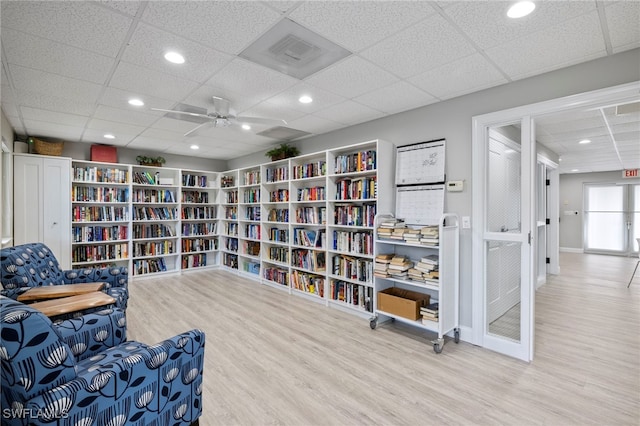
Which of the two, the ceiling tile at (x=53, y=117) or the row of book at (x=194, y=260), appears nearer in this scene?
the ceiling tile at (x=53, y=117)

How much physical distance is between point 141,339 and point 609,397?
3950mm

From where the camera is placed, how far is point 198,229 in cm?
649

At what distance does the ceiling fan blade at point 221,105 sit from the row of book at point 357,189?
5.59 ft

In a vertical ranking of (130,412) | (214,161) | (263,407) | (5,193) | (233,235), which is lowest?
(263,407)

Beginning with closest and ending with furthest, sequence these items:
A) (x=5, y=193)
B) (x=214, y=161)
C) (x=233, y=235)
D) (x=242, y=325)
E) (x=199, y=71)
→ (x=199, y=71)
(x=242, y=325)
(x=5, y=193)
(x=233, y=235)
(x=214, y=161)

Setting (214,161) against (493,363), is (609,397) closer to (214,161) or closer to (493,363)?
(493,363)

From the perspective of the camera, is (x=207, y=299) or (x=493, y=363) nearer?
(x=493, y=363)

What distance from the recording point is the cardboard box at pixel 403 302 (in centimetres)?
311

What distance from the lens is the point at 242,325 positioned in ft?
11.3

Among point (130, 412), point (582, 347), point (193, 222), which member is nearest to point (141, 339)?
point (130, 412)

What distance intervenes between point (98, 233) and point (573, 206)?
41.2 feet

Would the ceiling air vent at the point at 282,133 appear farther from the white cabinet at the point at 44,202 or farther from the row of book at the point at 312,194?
the white cabinet at the point at 44,202

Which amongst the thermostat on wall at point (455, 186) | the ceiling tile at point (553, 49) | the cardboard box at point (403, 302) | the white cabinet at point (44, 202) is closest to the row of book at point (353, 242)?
the cardboard box at point (403, 302)

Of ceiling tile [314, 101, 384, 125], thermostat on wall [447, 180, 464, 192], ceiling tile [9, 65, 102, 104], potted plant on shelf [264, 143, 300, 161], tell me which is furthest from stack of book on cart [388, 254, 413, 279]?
ceiling tile [9, 65, 102, 104]
